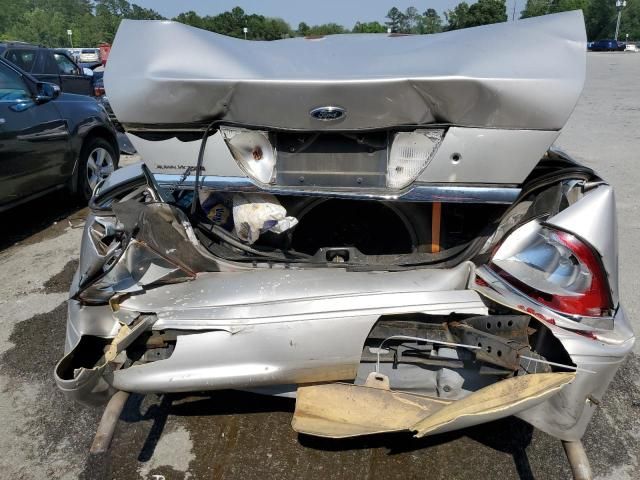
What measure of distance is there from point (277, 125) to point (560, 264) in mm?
1135

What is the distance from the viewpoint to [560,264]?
177 cm

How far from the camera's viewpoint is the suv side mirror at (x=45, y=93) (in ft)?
16.1

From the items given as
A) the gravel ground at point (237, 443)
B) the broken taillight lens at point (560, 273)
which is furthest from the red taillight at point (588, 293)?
the gravel ground at point (237, 443)

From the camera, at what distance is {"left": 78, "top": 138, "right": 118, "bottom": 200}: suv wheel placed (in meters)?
5.63

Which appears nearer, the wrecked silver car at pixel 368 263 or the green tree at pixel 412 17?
the wrecked silver car at pixel 368 263

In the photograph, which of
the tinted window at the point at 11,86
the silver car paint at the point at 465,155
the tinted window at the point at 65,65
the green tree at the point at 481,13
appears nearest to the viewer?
the silver car paint at the point at 465,155

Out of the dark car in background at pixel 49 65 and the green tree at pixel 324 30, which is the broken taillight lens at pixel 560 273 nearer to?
the green tree at pixel 324 30

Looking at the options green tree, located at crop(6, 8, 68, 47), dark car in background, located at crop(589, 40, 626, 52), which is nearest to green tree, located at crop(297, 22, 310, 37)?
dark car in background, located at crop(589, 40, 626, 52)

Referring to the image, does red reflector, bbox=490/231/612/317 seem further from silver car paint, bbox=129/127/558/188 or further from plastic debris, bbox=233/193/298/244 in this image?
plastic debris, bbox=233/193/298/244

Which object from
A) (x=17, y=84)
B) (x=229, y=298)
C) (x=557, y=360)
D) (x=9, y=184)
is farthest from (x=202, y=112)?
(x=17, y=84)

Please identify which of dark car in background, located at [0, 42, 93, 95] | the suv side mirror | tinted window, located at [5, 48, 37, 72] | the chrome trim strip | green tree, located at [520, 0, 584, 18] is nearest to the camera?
the chrome trim strip

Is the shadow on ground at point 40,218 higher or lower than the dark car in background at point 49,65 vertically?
lower

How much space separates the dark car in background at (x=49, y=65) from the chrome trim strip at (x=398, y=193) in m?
9.19

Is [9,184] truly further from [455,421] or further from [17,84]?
[455,421]
